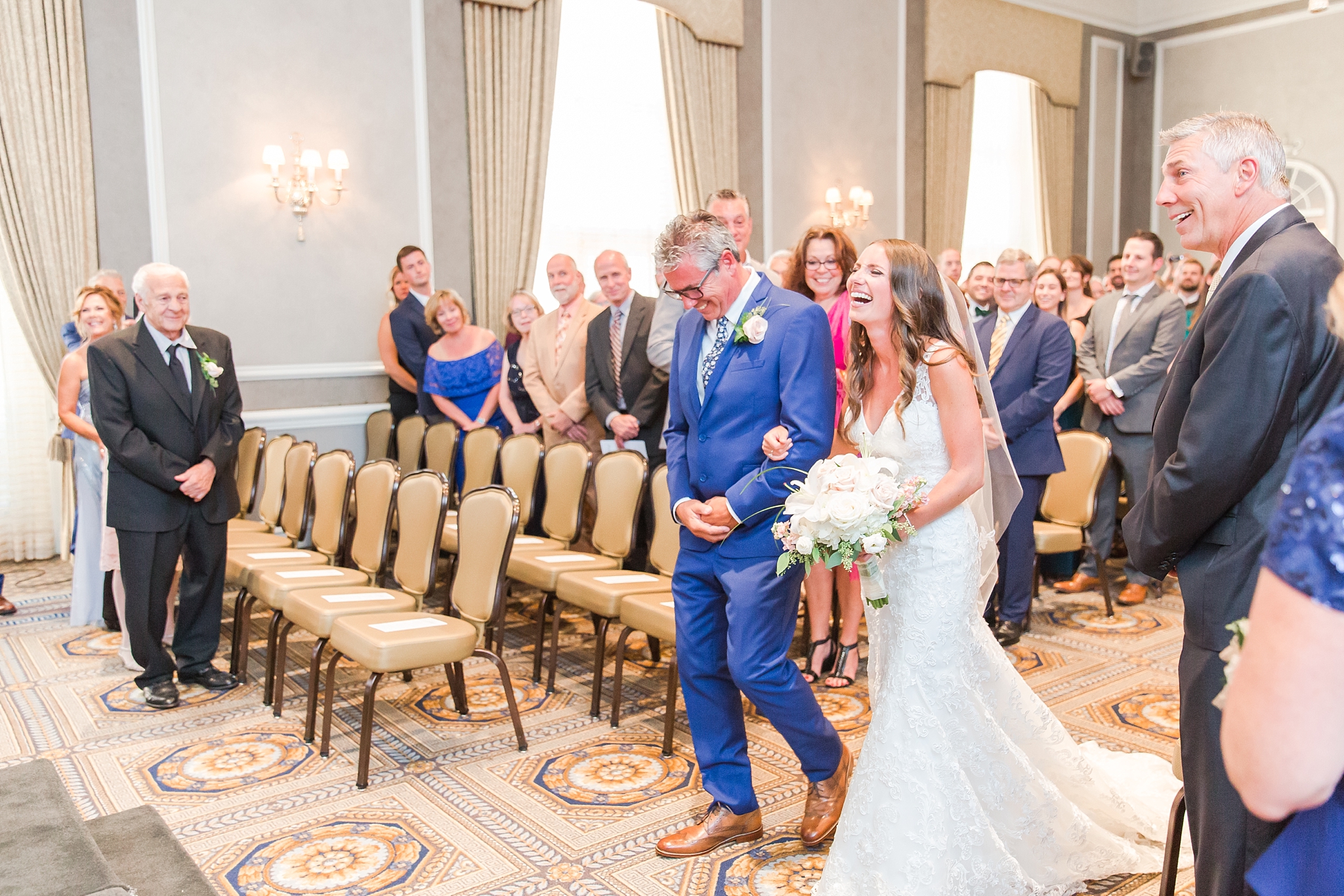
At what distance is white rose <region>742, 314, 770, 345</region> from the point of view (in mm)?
2854

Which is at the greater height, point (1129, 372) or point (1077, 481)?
point (1129, 372)

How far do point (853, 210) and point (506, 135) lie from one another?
3904 mm

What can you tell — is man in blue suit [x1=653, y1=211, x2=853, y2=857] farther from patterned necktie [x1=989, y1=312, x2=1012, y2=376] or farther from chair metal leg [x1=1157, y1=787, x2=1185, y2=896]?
patterned necktie [x1=989, y1=312, x2=1012, y2=376]

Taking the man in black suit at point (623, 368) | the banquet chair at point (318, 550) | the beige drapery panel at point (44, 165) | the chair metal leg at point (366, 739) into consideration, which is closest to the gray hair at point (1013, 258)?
the man in black suit at point (623, 368)

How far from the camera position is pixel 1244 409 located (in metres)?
1.83

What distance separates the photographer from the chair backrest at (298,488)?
17.4 feet

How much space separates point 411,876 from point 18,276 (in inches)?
218

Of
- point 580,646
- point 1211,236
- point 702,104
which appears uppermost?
point 702,104

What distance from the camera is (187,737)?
4.03 m

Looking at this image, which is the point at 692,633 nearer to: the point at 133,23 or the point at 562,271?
the point at 562,271

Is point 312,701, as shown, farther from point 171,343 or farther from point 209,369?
point 171,343

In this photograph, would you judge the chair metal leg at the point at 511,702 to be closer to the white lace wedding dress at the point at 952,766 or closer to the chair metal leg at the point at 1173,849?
the white lace wedding dress at the point at 952,766

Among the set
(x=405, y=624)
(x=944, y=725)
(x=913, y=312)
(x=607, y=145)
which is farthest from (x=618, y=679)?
(x=607, y=145)

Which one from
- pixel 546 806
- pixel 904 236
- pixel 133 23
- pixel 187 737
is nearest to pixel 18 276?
pixel 133 23
